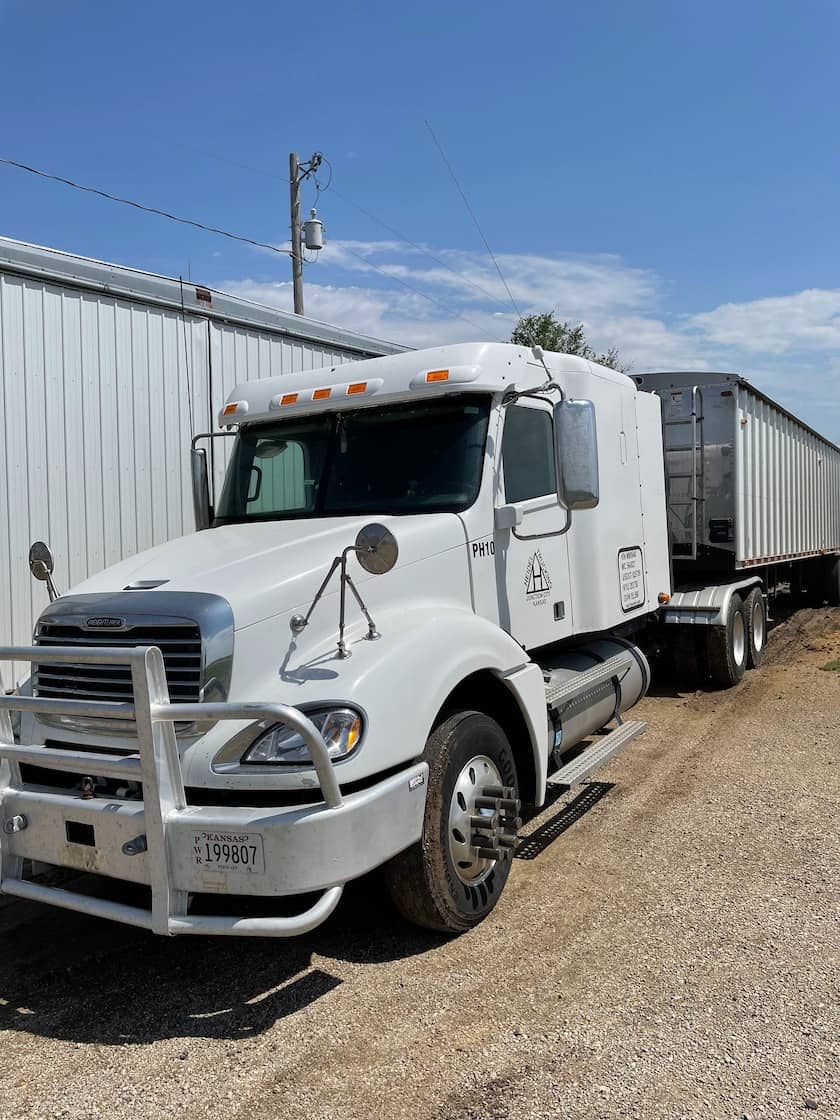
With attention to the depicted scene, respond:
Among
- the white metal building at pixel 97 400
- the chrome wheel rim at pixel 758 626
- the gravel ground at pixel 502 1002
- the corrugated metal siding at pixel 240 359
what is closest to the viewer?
the gravel ground at pixel 502 1002

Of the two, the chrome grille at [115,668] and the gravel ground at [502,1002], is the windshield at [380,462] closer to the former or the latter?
the chrome grille at [115,668]

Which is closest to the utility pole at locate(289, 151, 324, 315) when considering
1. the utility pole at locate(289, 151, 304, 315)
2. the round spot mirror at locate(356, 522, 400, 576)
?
the utility pole at locate(289, 151, 304, 315)

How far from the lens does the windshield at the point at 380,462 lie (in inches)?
184

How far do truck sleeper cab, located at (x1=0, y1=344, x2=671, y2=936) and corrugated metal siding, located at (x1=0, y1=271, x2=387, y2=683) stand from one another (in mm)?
864

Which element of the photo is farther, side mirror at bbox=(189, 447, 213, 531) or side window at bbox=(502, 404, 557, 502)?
side mirror at bbox=(189, 447, 213, 531)

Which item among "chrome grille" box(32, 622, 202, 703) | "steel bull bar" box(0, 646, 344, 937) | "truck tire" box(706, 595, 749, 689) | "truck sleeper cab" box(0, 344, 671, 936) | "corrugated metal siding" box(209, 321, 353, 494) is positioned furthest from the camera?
"truck tire" box(706, 595, 749, 689)

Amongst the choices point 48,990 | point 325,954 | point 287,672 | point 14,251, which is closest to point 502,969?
point 325,954

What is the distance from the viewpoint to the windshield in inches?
184

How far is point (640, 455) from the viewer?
22.3 feet

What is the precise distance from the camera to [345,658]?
139 inches

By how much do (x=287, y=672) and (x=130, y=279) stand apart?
151 inches

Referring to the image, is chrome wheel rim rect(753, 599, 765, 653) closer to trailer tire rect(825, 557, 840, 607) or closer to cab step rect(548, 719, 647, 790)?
cab step rect(548, 719, 647, 790)

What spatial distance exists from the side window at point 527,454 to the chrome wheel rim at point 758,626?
21.3 feet

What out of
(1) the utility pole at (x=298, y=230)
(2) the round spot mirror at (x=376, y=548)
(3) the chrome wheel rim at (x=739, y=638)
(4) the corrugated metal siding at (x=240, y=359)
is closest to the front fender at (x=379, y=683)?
(2) the round spot mirror at (x=376, y=548)
